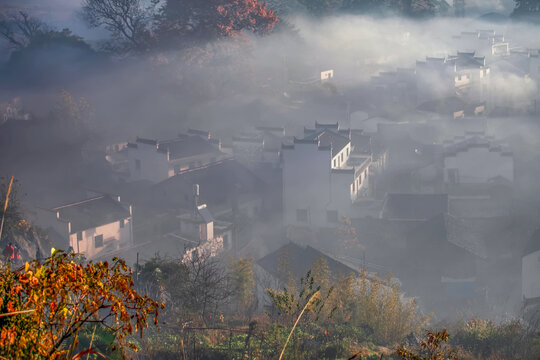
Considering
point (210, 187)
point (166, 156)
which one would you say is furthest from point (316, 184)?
point (166, 156)

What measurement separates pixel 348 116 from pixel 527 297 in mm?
11787

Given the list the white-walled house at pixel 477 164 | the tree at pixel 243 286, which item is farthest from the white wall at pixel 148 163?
the tree at pixel 243 286

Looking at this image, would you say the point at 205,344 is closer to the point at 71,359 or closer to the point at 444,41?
the point at 71,359

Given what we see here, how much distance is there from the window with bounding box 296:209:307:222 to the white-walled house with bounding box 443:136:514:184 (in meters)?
4.39

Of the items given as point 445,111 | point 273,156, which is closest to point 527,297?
point 273,156

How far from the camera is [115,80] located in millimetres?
23609

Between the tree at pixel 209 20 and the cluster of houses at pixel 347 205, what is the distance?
164 inches

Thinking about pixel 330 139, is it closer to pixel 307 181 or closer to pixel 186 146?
pixel 307 181

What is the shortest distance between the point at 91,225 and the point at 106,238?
0.48m

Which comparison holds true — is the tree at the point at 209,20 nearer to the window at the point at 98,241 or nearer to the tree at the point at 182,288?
the window at the point at 98,241

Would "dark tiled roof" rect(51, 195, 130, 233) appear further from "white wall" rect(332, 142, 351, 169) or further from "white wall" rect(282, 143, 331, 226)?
"white wall" rect(332, 142, 351, 169)

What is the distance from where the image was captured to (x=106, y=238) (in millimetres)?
13484

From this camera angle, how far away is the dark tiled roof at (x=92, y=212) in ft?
43.3

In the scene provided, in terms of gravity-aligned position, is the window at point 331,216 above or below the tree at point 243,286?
below
